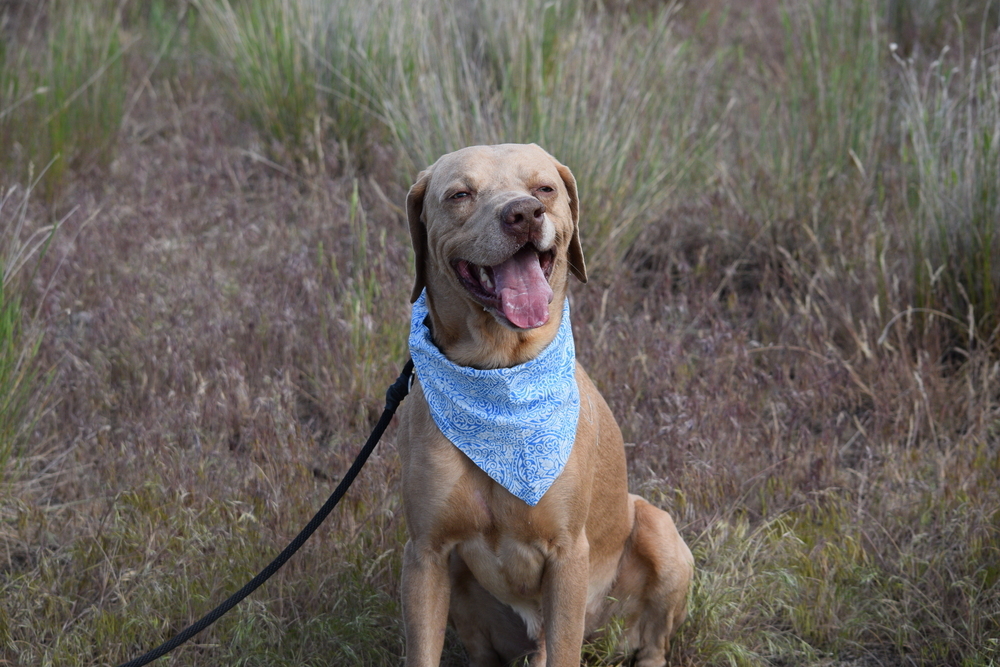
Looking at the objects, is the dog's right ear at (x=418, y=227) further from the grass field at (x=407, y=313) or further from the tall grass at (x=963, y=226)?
the tall grass at (x=963, y=226)

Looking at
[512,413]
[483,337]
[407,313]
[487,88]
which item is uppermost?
[483,337]

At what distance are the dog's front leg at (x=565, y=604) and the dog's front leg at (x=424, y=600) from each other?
279mm

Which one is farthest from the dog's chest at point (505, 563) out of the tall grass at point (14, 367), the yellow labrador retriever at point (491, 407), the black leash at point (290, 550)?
the tall grass at point (14, 367)

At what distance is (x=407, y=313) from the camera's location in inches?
179

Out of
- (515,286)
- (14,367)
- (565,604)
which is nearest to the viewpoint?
(515,286)


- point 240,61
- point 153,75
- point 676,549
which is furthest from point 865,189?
point 153,75

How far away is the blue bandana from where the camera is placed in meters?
2.58

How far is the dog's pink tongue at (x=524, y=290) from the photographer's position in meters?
2.50

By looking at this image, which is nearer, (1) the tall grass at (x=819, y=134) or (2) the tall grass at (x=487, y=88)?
(2) the tall grass at (x=487, y=88)

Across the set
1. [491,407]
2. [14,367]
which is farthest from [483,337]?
[14,367]

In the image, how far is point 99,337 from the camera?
4660mm

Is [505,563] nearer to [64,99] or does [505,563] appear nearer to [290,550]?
[290,550]

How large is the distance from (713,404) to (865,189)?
1.85 metres

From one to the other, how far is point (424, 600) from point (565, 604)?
0.37 m
